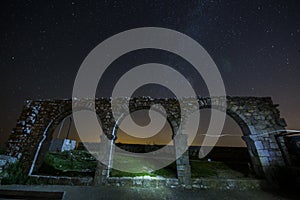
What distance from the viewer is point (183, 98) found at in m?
7.12

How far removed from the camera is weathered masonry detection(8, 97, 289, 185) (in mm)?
5773

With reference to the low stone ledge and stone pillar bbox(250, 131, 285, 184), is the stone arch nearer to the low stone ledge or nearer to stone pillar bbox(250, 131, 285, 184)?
the low stone ledge

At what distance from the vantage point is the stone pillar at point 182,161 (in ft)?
17.8

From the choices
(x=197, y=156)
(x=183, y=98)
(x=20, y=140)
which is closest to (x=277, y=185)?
(x=183, y=98)

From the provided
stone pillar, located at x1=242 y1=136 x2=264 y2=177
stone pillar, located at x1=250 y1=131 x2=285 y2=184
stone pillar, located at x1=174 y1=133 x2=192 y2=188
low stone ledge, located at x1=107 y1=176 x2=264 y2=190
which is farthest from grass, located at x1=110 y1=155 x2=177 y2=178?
stone pillar, located at x1=250 y1=131 x2=285 y2=184

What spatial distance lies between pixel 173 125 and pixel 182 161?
160cm

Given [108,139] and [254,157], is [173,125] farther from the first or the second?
[254,157]

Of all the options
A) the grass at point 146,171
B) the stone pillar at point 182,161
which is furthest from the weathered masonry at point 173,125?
the grass at point 146,171

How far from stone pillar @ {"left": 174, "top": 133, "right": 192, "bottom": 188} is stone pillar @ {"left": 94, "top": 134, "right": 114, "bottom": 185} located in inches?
116

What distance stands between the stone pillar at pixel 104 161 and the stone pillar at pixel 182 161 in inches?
116

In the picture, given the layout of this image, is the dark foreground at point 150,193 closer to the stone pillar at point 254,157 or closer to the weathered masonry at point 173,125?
the weathered masonry at point 173,125

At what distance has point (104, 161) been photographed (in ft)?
19.4

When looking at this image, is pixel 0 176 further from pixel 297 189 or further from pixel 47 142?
pixel 297 189

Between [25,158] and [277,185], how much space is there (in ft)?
34.5
